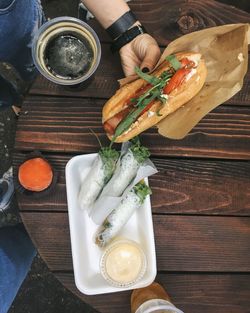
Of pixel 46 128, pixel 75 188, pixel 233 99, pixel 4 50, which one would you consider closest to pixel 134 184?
pixel 75 188

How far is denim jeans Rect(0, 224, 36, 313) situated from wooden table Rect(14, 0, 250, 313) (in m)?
0.29

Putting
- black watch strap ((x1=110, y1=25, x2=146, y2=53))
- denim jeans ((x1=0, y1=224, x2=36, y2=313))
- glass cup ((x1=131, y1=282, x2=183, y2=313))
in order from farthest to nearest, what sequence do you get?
denim jeans ((x1=0, y1=224, x2=36, y2=313)) → black watch strap ((x1=110, y1=25, x2=146, y2=53)) → glass cup ((x1=131, y1=282, x2=183, y2=313))

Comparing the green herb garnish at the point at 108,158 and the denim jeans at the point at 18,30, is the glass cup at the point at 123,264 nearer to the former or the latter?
the green herb garnish at the point at 108,158

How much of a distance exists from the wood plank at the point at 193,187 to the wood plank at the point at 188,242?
0.10ft

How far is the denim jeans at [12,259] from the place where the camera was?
1719mm

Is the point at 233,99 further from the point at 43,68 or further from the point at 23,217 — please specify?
the point at 23,217

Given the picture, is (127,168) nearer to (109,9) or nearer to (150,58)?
(150,58)

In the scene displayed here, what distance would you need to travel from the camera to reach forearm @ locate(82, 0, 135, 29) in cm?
147

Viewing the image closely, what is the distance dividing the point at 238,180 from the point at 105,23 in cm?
69

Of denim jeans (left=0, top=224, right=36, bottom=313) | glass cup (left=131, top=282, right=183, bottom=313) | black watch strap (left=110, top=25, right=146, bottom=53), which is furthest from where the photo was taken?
denim jeans (left=0, top=224, right=36, bottom=313)

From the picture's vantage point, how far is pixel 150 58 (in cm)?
146

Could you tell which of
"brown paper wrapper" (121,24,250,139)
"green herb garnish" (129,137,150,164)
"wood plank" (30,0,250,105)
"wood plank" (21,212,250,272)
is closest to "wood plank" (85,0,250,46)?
"wood plank" (30,0,250,105)

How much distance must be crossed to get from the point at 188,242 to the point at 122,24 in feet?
2.46

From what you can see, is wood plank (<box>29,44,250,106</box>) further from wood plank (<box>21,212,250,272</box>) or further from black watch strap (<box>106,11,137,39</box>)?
wood plank (<box>21,212,250,272</box>)
